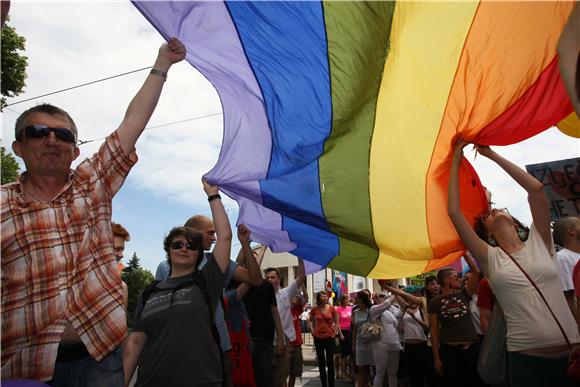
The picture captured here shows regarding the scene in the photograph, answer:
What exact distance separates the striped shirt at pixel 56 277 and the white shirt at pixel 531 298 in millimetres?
2151

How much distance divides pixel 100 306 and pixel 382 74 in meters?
2.11

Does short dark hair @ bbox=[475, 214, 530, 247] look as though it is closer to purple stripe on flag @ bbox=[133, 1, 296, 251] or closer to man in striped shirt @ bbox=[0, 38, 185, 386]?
purple stripe on flag @ bbox=[133, 1, 296, 251]

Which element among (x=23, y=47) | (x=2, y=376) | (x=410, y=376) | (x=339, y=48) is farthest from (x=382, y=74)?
(x=23, y=47)

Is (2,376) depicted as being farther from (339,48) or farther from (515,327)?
(515,327)

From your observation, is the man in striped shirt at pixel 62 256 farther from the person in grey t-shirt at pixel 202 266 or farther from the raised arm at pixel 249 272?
the raised arm at pixel 249 272

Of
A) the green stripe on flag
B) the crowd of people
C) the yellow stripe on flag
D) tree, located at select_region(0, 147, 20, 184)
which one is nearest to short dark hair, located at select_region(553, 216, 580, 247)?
the crowd of people

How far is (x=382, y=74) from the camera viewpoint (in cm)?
296

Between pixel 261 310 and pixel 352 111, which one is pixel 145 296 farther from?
pixel 261 310

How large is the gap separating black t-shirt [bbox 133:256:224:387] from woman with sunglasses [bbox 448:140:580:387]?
1.69 metres

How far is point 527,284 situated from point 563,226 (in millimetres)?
1375

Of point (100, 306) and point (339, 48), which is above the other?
point (339, 48)

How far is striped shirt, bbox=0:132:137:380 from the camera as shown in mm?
1678

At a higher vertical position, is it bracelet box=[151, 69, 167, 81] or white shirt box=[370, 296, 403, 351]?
bracelet box=[151, 69, 167, 81]

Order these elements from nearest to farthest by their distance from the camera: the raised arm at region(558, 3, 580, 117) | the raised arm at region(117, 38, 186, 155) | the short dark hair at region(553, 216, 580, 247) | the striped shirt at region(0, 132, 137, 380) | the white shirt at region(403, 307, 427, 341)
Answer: the raised arm at region(558, 3, 580, 117) < the striped shirt at region(0, 132, 137, 380) < the raised arm at region(117, 38, 186, 155) < the short dark hair at region(553, 216, 580, 247) < the white shirt at region(403, 307, 427, 341)
